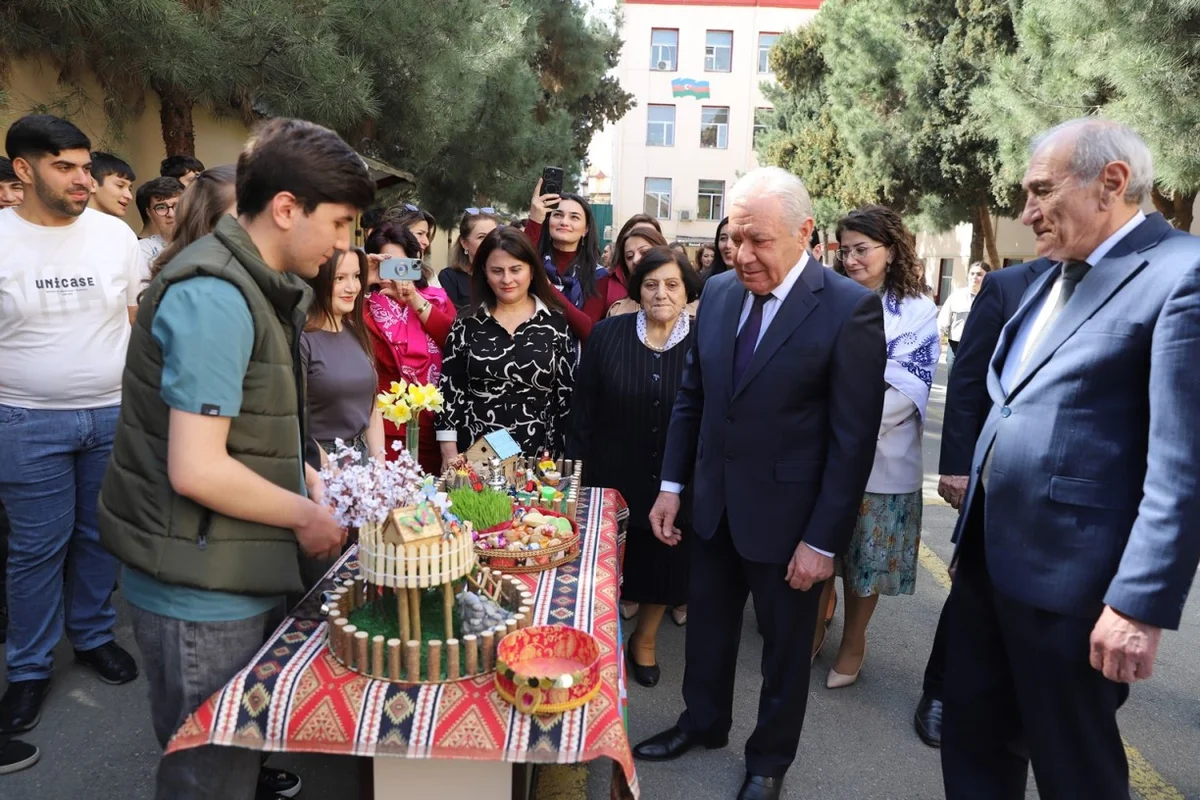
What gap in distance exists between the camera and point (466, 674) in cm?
191

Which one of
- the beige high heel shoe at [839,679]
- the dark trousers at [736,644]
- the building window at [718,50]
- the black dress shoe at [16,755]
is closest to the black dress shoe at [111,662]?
the black dress shoe at [16,755]

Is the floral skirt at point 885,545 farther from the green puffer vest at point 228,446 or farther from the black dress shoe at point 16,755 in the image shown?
the black dress shoe at point 16,755

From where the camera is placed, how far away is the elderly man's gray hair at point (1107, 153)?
1.89 meters

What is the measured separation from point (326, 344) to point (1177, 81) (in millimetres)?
7479

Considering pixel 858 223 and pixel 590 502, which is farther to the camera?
pixel 858 223

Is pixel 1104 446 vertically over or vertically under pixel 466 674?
over

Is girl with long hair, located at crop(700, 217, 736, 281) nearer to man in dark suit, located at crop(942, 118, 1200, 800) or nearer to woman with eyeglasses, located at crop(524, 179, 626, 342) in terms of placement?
woman with eyeglasses, located at crop(524, 179, 626, 342)

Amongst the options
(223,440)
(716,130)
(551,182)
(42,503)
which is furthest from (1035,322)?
(716,130)

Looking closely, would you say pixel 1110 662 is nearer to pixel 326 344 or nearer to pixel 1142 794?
pixel 1142 794

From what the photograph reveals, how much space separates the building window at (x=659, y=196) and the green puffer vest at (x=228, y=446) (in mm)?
32753

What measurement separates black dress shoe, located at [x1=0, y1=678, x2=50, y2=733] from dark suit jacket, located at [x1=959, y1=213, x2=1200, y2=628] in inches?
128

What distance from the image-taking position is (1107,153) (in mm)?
1891

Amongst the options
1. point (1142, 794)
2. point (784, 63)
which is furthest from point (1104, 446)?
point (784, 63)

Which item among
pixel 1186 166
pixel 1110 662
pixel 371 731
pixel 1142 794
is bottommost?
pixel 1142 794
